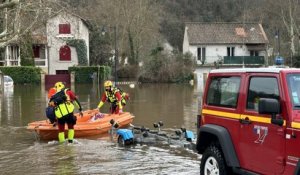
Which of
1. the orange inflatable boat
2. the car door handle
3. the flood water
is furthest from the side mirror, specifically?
the orange inflatable boat

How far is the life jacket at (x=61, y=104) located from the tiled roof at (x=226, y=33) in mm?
51607

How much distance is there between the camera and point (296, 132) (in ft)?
19.2

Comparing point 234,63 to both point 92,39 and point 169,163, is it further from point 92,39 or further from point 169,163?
point 169,163

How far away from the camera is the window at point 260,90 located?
21.2 feet

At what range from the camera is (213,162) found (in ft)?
25.0

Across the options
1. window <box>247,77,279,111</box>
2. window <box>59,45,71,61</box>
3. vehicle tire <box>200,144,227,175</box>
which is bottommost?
vehicle tire <box>200,144,227,175</box>

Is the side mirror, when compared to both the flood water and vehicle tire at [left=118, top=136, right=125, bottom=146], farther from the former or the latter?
vehicle tire at [left=118, top=136, right=125, bottom=146]

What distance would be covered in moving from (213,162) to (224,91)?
3.56 feet

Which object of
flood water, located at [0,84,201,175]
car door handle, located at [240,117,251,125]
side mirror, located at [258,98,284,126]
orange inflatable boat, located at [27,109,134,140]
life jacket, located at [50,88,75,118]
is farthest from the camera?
orange inflatable boat, located at [27,109,134,140]

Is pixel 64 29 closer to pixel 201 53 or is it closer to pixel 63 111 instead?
pixel 201 53

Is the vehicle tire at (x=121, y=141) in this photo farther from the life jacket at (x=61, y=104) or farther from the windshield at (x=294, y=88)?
the windshield at (x=294, y=88)

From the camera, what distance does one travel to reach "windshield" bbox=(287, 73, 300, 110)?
613 cm

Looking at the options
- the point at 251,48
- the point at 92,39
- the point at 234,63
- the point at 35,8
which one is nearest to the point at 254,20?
the point at 251,48

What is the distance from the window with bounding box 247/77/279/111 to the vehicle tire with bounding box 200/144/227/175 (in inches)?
38.8
